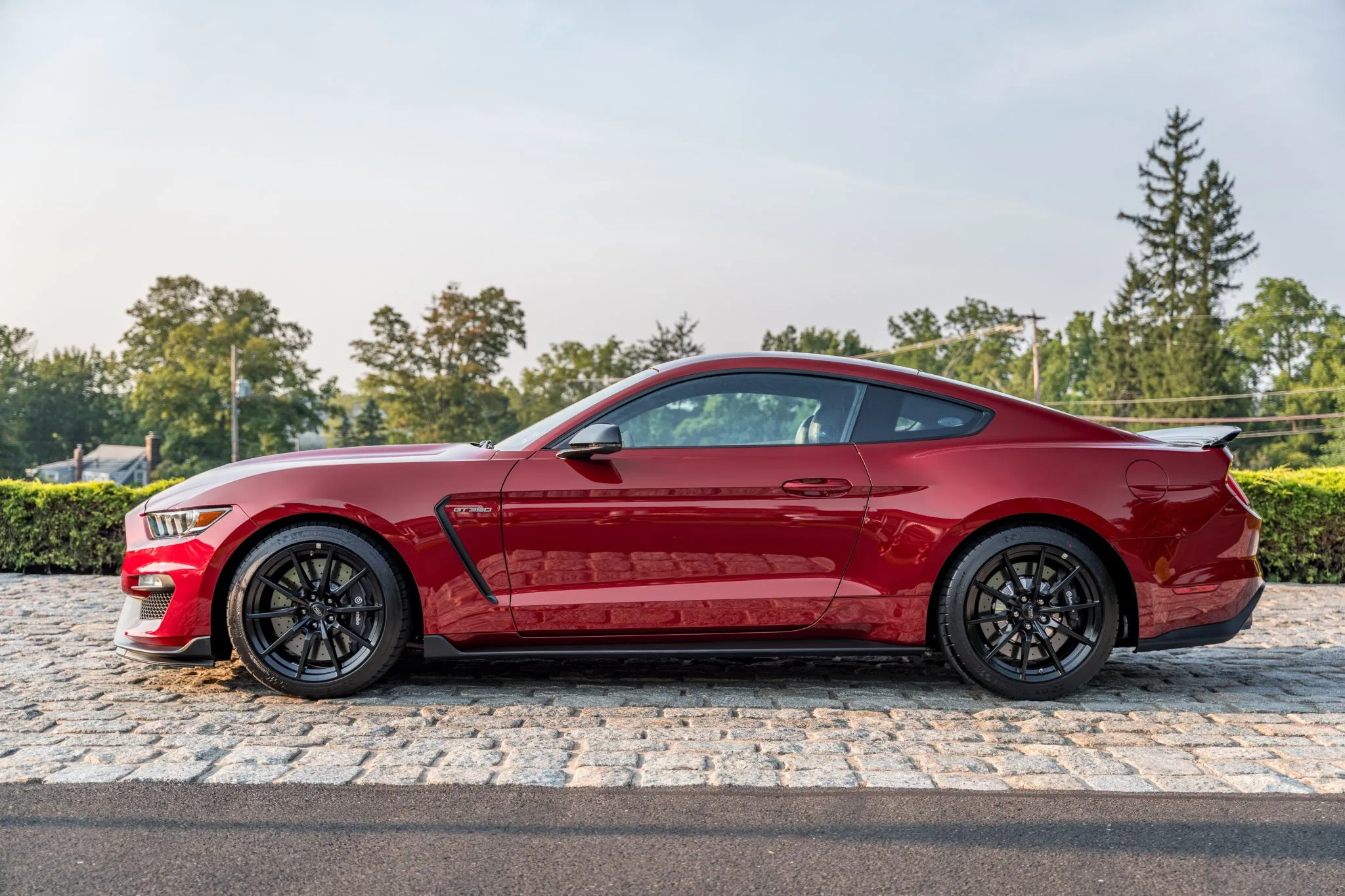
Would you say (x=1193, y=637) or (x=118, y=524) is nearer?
(x=1193, y=637)

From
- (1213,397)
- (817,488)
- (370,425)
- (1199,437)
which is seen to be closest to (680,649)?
(817,488)

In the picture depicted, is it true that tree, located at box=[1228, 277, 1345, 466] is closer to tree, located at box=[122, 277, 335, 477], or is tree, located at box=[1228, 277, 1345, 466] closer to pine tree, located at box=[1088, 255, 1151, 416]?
pine tree, located at box=[1088, 255, 1151, 416]

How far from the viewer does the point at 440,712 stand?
15.5 ft

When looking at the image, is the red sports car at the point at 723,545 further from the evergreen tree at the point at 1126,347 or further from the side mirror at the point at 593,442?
the evergreen tree at the point at 1126,347

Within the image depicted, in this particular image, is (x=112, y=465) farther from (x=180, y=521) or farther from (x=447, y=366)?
(x=180, y=521)

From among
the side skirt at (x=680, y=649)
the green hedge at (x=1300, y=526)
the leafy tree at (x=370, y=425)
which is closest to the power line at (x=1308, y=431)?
the leafy tree at (x=370, y=425)

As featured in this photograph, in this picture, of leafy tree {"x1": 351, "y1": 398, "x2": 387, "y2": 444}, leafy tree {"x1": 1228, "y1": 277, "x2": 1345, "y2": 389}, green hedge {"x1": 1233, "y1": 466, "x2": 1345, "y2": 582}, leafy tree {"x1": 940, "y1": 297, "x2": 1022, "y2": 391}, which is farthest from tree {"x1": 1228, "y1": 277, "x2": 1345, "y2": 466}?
green hedge {"x1": 1233, "y1": 466, "x2": 1345, "y2": 582}

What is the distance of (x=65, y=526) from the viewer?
995 cm

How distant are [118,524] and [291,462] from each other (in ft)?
18.4

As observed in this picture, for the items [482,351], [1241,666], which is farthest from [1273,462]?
[1241,666]

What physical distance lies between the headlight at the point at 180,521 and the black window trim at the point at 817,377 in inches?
55.1

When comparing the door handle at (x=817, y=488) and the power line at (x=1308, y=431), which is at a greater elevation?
the power line at (x=1308, y=431)

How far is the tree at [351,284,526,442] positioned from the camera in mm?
75438

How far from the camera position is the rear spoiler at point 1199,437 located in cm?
509
